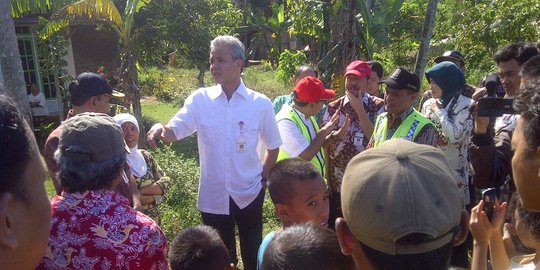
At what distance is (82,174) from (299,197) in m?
1.10

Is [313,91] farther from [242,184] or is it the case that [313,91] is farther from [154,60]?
[154,60]

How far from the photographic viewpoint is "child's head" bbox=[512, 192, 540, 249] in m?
1.55

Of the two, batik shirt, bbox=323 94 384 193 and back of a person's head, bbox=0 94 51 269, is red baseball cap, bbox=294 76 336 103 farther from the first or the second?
back of a person's head, bbox=0 94 51 269

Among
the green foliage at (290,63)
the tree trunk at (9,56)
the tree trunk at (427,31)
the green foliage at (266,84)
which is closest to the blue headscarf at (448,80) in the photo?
the tree trunk at (427,31)

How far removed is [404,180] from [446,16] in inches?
541

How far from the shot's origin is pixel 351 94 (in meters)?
4.23

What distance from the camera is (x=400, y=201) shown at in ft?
4.12

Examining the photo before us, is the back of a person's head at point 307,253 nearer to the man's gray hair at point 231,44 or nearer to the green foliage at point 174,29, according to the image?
the man's gray hair at point 231,44

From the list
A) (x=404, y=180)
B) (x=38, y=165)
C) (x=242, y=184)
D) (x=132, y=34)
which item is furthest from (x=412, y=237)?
(x=132, y=34)

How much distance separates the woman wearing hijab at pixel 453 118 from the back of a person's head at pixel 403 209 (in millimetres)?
2434

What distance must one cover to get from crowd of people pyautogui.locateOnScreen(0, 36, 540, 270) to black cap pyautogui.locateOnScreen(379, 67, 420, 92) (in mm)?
10

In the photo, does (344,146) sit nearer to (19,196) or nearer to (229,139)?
(229,139)

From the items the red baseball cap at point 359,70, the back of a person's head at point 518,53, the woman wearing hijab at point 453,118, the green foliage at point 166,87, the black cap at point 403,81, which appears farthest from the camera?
the green foliage at point 166,87

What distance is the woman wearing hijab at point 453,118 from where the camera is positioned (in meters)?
3.64
